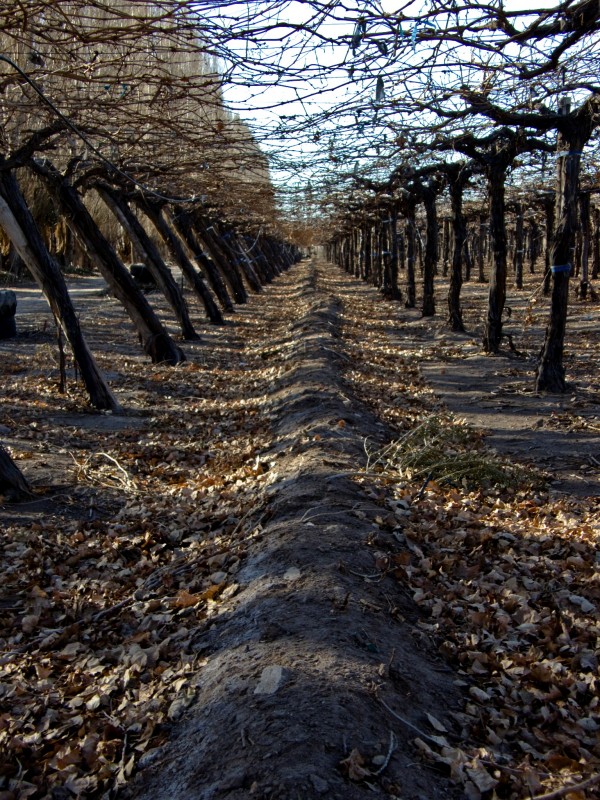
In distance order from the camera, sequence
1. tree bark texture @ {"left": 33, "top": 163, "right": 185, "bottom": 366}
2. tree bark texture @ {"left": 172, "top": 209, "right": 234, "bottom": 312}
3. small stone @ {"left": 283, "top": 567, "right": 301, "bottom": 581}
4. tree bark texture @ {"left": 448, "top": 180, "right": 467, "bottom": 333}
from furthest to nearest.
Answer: tree bark texture @ {"left": 172, "top": 209, "right": 234, "bottom": 312} < tree bark texture @ {"left": 448, "top": 180, "right": 467, "bottom": 333} < tree bark texture @ {"left": 33, "top": 163, "right": 185, "bottom": 366} < small stone @ {"left": 283, "top": 567, "right": 301, "bottom": 581}

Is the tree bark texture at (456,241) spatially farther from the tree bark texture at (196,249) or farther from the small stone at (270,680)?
the small stone at (270,680)

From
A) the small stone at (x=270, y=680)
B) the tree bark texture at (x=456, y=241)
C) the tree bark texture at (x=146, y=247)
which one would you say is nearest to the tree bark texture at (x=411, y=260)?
the tree bark texture at (x=456, y=241)

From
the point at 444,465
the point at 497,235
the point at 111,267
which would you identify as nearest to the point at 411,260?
the point at 497,235

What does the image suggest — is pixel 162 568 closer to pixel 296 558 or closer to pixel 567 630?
pixel 296 558

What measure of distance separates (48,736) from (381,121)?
6772 mm

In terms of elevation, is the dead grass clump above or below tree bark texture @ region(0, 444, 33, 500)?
below

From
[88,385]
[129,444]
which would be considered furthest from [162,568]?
[88,385]

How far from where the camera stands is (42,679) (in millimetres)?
3732

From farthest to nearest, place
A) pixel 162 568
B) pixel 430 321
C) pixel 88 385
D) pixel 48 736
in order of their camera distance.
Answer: pixel 430 321, pixel 88 385, pixel 162 568, pixel 48 736

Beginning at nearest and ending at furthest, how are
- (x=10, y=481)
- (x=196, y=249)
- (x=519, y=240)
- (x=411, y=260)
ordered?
1. (x=10, y=481)
2. (x=196, y=249)
3. (x=411, y=260)
4. (x=519, y=240)

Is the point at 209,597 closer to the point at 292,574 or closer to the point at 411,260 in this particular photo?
the point at 292,574

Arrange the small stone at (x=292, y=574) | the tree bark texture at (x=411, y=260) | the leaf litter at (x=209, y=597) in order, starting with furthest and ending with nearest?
1. the tree bark texture at (x=411, y=260)
2. the small stone at (x=292, y=574)
3. the leaf litter at (x=209, y=597)

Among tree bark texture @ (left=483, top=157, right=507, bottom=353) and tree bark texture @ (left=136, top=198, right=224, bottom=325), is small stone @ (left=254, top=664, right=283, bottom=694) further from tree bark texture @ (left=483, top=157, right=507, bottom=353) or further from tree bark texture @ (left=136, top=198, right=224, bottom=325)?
tree bark texture @ (left=136, top=198, right=224, bottom=325)

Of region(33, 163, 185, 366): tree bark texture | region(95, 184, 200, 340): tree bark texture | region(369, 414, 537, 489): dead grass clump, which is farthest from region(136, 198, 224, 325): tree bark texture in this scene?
region(369, 414, 537, 489): dead grass clump
